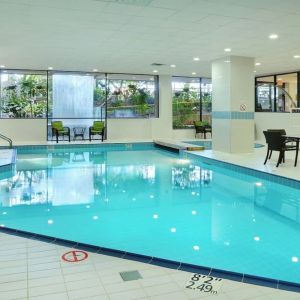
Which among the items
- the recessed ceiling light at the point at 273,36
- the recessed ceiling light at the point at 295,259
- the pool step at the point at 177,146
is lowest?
the recessed ceiling light at the point at 295,259

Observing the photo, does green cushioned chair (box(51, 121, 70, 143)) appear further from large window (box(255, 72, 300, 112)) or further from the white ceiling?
large window (box(255, 72, 300, 112))

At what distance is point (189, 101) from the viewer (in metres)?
16.6

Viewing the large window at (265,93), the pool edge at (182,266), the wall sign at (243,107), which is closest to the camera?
the pool edge at (182,266)

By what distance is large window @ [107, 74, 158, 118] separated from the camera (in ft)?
50.5

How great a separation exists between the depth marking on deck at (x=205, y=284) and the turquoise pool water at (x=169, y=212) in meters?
0.44

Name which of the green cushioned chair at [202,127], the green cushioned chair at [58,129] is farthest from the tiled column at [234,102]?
the green cushioned chair at [58,129]

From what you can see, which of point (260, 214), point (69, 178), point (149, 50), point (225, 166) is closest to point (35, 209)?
point (69, 178)

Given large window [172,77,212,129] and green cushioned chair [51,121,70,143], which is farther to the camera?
large window [172,77,212,129]

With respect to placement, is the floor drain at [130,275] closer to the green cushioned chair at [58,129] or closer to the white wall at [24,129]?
the green cushioned chair at [58,129]

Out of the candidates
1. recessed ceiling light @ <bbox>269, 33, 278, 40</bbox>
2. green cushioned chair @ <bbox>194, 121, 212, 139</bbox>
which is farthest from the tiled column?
green cushioned chair @ <bbox>194, 121, 212, 139</bbox>

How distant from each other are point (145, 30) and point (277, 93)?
9443mm

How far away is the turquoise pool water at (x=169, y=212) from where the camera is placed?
3662 millimetres

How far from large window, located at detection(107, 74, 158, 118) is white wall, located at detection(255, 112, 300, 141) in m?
4.38

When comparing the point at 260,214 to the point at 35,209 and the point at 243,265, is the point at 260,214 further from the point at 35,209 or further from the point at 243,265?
the point at 35,209
